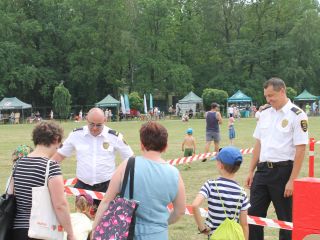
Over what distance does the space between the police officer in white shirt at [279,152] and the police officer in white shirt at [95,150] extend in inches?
65.9

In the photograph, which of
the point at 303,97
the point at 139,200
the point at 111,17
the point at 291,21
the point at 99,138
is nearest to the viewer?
the point at 139,200

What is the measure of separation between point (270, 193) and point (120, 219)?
252 centimetres

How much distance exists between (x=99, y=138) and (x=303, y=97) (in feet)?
185

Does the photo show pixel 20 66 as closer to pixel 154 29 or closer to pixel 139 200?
pixel 154 29

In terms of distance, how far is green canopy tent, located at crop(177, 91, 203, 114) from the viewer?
56594mm

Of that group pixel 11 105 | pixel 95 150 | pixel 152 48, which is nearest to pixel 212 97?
pixel 152 48

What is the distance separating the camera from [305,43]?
6650 cm

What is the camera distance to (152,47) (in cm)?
6794

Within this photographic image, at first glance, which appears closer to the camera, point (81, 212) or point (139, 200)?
point (139, 200)

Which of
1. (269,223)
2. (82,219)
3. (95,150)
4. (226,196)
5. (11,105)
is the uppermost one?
(11,105)

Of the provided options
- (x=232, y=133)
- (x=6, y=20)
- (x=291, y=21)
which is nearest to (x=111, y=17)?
(x=6, y=20)

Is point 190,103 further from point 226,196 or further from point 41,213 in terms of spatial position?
point 41,213

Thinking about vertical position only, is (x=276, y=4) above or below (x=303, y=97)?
above

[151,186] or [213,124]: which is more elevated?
[213,124]
